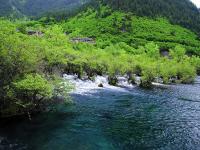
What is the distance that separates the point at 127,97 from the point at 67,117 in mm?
32024

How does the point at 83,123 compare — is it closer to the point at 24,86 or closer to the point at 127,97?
the point at 24,86

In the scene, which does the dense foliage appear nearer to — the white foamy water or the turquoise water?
the turquoise water

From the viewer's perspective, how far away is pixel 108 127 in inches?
2251

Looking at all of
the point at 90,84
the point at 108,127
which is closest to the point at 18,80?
the point at 108,127

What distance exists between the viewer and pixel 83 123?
189ft

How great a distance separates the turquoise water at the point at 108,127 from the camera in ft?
153

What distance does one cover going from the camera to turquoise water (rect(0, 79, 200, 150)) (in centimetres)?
4650

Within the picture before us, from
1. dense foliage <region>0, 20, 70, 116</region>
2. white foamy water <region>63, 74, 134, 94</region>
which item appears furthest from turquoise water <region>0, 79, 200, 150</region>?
white foamy water <region>63, 74, 134, 94</region>

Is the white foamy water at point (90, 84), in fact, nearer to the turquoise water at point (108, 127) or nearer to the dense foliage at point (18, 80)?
the turquoise water at point (108, 127)

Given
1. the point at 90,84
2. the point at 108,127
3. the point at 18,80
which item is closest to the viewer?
the point at 18,80

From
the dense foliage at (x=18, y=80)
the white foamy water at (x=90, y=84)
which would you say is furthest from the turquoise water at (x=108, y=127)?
the white foamy water at (x=90, y=84)

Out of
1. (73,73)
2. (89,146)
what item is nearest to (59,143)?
(89,146)

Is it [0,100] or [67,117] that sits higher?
[0,100]

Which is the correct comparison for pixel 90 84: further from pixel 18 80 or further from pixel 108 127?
pixel 18 80
